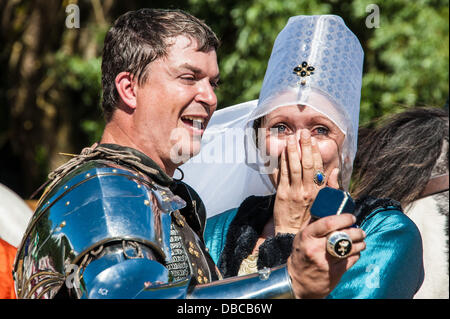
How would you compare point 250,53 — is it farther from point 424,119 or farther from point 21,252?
point 21,252

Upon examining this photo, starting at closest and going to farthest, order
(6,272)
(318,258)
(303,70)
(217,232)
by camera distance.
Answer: (318,258), (6,272), (303,70), (217,232)

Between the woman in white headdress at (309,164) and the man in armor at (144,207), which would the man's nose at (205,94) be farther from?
the woman in white headdress at (309,164)

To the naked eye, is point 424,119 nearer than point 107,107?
No

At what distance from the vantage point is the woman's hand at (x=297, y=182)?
5.82 ft

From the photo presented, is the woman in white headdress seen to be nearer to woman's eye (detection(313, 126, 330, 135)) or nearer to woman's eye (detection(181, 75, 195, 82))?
woman's eye (detection(313, 126, 330, 135))

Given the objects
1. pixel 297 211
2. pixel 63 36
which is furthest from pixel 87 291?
pixel 63 36

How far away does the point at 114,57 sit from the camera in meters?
1.69

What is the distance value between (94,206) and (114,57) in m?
0.53

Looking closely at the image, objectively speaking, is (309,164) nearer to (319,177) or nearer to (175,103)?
(319,177)

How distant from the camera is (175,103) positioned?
5.34ft

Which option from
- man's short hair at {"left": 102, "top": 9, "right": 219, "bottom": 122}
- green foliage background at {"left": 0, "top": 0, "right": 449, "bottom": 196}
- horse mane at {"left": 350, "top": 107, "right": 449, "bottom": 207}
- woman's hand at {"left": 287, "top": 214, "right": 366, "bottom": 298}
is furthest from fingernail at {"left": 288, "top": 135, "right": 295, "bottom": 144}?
green foliage background at {"left": 0, "top": 0, "right": 449, "bottom": 196}

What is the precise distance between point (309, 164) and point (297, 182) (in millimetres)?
A: 69

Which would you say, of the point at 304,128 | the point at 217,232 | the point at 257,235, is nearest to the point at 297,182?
the point at 304,128

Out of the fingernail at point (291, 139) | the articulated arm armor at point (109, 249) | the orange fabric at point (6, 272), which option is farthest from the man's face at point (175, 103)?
the orange fabric at point (6, 272)
